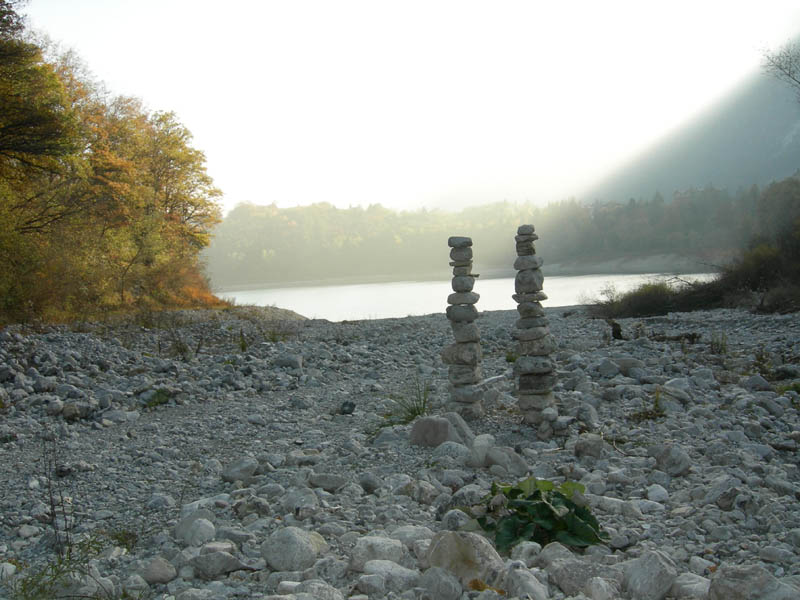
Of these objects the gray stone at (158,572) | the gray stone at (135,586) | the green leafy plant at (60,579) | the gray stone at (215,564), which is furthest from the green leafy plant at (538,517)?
the green leafy plant at (60,579)

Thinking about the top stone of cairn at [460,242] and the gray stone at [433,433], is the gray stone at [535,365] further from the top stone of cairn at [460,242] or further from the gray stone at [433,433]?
the top stone of cairn at [460,242]

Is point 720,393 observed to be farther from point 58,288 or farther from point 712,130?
point 712,130

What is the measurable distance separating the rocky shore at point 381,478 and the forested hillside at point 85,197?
9.84 meters

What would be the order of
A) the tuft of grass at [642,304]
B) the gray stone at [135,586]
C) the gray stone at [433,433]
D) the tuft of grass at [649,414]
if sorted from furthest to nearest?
1. the tuft of grass at [642,304]
2. the tuft of grass at [649,414]
3. the gray stone at [433,433]
4. the gray stone at [135,586]

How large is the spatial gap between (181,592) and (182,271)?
33.0 m

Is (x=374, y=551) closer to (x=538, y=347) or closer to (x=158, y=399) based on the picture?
(x=538, y=347)

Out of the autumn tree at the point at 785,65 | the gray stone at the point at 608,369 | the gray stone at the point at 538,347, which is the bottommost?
the gray stone at the point at 608,369

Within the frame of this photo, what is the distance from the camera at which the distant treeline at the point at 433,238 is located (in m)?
67.7

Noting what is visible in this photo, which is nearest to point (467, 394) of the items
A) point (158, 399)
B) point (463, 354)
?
point (463, 354)

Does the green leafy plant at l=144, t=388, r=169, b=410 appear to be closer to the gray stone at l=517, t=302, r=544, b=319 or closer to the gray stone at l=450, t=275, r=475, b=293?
the gray stone at l=450, t=275, r=475, b=293

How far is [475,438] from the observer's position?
19.7 ft

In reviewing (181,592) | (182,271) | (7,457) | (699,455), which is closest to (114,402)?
(7,457)

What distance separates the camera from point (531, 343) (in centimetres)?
674

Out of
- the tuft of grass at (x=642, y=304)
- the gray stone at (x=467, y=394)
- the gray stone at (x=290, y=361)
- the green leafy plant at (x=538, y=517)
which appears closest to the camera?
the green leafy plant at (x=538, y=517)
